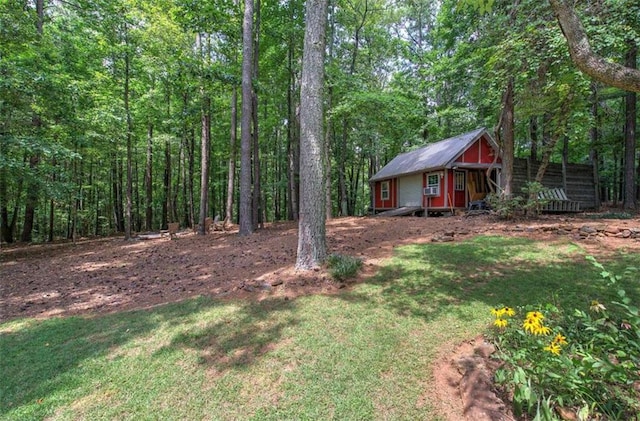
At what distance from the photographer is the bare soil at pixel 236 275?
271cm

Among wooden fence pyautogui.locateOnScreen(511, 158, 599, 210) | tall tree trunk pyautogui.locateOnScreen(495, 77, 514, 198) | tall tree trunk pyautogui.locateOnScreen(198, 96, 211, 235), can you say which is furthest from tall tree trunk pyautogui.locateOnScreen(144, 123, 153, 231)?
wooden fence pyautogui.locateOnScreen(511, 158, 599, 210)

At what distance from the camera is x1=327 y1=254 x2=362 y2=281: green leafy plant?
15.7 ft

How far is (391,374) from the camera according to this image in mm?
2746

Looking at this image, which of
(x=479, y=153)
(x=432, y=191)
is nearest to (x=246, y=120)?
(x=432, y=191)

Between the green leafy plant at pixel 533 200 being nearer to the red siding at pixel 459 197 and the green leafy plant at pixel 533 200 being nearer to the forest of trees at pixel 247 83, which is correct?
the forest of trees at pixel 247 83

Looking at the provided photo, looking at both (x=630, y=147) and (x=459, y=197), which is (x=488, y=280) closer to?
(x=459, y=197)

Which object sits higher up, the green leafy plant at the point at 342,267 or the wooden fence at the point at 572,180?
the wooden fence at the point at 572,180

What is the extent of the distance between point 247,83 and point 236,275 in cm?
704

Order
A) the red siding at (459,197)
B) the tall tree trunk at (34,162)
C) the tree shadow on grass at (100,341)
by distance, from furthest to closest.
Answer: the red siding at (459,197)
the tall tree trunk at (34,162)
the tree shadow on grass at (100,341)

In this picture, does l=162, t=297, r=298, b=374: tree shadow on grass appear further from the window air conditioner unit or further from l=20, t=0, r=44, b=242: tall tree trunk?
the window air conditioner unit

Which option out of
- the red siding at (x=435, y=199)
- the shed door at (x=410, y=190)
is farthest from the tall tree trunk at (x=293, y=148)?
the red siding at (x=435, y=199)

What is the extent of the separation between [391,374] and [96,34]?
51.7 feet

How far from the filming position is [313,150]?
5031 millimetres

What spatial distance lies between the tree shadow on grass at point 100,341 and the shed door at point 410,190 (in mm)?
13510
